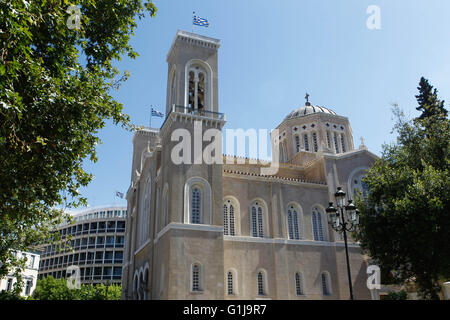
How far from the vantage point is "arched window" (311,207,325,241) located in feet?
89.3

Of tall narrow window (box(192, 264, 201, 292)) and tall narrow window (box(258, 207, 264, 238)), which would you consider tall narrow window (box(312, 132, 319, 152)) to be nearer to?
tall narrow window (box(258, 207, 264, 238))

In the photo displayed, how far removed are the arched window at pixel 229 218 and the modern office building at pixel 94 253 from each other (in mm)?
35660

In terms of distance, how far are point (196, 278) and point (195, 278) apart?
65 millimetres

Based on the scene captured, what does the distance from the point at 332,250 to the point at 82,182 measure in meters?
20.1

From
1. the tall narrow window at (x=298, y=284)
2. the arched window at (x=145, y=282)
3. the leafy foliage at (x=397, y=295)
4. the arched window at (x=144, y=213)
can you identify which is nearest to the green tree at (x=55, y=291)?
the arched window at (x=144, y=213)

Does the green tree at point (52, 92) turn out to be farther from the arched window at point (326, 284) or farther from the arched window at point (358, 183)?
the arched window at point (358, 183)

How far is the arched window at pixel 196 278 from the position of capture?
2095 cm

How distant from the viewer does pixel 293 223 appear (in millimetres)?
26906

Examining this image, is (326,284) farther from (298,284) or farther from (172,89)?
(172,89)

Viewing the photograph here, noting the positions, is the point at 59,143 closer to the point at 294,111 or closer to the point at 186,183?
the point at 186,183

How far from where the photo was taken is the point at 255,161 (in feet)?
106

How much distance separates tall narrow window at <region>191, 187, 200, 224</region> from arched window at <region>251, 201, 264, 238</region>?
15.8ft
